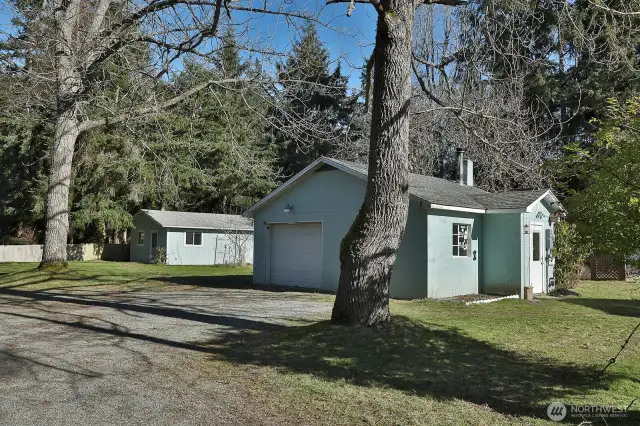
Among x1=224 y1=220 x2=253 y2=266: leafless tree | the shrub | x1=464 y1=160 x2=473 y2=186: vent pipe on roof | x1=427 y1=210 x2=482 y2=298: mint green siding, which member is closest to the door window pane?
x1=427 y1=210 x2=482 y2=298: mint green siding

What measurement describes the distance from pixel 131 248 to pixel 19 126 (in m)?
A: 10.0

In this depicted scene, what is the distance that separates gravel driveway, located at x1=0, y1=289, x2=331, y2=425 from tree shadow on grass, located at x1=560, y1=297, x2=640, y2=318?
6.50 metres

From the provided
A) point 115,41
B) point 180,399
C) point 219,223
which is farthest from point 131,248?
point 180,399

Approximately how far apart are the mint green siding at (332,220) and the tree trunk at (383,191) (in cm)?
632

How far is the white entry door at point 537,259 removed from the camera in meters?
16.6

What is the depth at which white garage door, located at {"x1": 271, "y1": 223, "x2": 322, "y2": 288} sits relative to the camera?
1727 cm

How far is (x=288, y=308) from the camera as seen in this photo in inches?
480

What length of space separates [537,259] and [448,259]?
3606 millimetres

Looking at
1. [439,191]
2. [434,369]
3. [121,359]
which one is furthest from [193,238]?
[434,369]

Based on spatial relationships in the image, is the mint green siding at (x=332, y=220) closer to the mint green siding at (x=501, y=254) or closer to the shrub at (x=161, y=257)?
the mint green siding at (x=501, y=254)

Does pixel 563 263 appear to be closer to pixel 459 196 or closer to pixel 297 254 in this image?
pixel 459 196

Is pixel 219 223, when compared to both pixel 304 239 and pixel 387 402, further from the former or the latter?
pixel 387 402

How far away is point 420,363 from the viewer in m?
6.87

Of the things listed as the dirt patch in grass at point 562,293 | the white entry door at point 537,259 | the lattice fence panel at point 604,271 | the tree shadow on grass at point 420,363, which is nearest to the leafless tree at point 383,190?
the tree shadow on grass at point 420,363
